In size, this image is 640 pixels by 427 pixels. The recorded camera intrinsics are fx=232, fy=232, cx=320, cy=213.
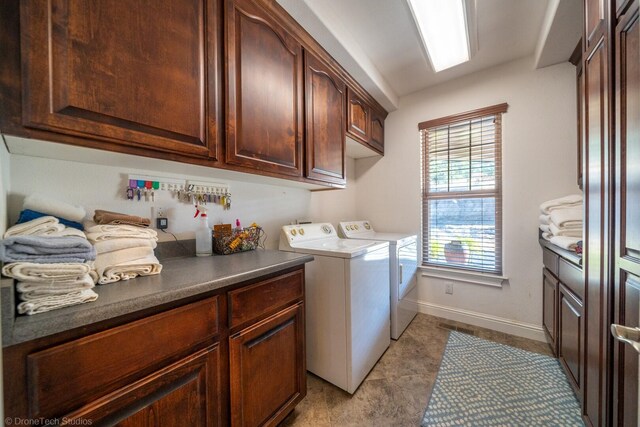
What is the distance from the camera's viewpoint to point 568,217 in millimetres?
1527

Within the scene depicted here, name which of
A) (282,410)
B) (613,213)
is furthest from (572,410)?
(282,410)

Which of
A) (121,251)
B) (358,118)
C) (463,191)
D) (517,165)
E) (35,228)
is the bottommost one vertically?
(121,251)

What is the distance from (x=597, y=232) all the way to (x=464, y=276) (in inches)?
64.3

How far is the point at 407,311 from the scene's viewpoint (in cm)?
231

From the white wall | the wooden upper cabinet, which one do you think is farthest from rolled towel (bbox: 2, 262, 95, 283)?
the white wall

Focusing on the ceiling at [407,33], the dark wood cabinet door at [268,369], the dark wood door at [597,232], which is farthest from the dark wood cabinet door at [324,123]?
the dark wood door at [597,232]

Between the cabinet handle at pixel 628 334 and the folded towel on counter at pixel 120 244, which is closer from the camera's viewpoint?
the cabinet handle at pixel 628 334

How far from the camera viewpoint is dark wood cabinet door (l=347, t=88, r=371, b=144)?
2.08 m

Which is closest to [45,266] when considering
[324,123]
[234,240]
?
[234,240]

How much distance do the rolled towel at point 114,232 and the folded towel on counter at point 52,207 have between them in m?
0.05

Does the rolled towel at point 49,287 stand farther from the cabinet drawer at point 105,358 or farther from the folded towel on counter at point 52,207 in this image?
the folded towel on counter at point 52,207

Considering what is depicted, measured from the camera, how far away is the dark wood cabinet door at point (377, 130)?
2.52 m

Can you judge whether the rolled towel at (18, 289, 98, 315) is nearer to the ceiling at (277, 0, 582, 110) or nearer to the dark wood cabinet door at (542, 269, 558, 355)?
the ceiling at (277, 0, 582, 110)

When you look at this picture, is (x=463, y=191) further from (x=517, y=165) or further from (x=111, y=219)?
(x=111, y=219)
